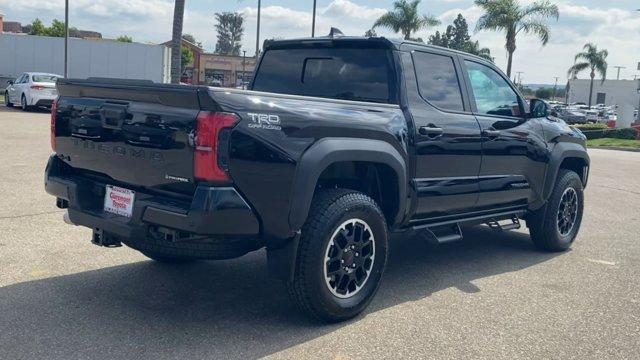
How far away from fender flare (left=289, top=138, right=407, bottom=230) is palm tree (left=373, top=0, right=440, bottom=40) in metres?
34.2

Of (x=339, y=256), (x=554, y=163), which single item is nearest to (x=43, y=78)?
(x=554, y=163)

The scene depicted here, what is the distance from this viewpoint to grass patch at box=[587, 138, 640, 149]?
2622cm

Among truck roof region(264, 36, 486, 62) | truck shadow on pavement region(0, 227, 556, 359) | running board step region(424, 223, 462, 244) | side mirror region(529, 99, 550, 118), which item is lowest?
truck shadow on pavement region(0, 227, 556, 359)

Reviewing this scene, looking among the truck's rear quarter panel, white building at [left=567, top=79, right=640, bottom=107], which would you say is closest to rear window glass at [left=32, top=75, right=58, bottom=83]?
the truck's rear quarter panel

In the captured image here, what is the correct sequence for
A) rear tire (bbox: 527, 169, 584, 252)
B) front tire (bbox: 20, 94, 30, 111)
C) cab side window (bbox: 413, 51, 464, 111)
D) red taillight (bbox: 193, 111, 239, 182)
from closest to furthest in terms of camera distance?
red taillight (bbox: 193, 111, 239, 182), cab side window (bbox: 413, 51, 464, 111), rear tire (bbox: 527, 169, 584, 252), front tire (bbox: 20, 94, 30, 111)

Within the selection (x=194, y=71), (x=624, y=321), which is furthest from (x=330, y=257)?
(x=194, y=71)

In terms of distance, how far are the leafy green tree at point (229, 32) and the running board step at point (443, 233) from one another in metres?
114

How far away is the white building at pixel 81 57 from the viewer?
130ft

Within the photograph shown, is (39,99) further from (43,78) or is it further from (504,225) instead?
(504,225)

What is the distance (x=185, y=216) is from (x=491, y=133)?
3.03 meters

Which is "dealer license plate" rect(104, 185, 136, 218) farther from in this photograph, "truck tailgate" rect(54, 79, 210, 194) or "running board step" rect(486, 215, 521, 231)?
"running board step" rect(486, 215, 521, 231)

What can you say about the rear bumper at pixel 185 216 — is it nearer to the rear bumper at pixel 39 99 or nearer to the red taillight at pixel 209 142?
the red taillight at pixel 209 142

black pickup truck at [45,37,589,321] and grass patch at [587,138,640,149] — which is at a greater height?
black pickup truck at [45,37,589,321]

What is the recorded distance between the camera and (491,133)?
5.53m
